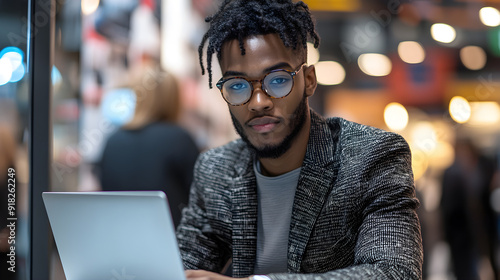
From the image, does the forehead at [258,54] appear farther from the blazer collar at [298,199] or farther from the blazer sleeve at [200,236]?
the blazer sleeve at [200,236]

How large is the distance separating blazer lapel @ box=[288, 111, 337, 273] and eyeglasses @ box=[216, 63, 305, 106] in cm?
20

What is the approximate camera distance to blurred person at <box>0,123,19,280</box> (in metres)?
1.42

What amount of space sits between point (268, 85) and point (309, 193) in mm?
305

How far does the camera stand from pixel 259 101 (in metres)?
1.35

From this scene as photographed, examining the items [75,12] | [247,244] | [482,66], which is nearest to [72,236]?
[247,244]

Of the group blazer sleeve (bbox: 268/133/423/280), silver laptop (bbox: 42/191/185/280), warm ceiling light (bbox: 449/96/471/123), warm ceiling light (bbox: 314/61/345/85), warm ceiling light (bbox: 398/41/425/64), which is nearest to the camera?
silver laptop (bbox: 42/191/185/280)

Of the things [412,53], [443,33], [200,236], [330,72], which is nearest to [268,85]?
[200,236]

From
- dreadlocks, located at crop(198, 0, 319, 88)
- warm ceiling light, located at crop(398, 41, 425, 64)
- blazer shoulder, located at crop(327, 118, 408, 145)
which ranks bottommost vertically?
blazer shoulder, located at crop(327, 118, 408, 145)

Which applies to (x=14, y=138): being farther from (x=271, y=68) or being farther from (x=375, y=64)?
(x=375, y=64)

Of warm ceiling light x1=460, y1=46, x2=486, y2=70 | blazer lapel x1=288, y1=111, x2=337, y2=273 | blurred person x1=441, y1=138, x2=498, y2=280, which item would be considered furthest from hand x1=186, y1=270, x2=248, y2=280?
warm ceiling light x1=460, y1=46, x2=486, y2=70

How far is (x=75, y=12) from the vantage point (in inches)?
137

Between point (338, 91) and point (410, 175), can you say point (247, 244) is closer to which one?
point (410, 175)

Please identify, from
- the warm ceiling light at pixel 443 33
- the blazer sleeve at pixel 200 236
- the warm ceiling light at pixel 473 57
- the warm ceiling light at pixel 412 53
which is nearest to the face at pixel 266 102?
the blazer sleeve at pixel 200 236

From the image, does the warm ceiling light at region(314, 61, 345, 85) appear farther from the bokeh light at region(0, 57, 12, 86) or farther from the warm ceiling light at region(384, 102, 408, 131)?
the bokeh light at region(0, 57, 12, 86)
